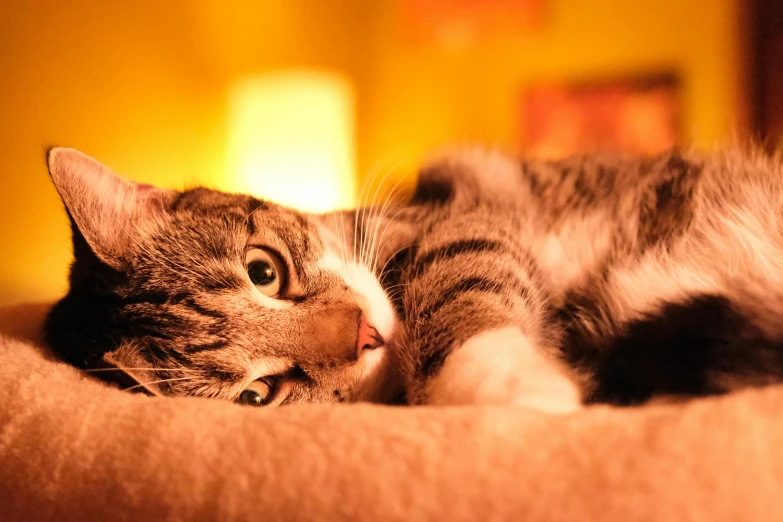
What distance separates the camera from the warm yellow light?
256cm

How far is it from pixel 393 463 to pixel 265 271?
1.65 ft

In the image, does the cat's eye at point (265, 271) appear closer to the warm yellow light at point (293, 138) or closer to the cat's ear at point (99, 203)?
the cat's ear at point (99, 203)

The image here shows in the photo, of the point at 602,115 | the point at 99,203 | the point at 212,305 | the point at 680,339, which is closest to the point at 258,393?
the point at 212,305

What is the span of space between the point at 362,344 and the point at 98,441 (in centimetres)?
36

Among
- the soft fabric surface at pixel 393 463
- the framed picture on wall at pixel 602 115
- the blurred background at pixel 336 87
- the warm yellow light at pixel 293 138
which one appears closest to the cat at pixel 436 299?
the soft fabric surface at pixel 393 463

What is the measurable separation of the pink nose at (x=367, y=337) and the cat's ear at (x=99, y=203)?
0.41 meters

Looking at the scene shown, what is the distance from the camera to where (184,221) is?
38.0 inches

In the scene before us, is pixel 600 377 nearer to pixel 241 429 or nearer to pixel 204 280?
pixel 241 429

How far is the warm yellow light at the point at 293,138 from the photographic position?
2.56m

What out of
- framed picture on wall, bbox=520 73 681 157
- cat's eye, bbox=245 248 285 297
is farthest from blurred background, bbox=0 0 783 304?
cat's eye, bbox=245 248 285 297

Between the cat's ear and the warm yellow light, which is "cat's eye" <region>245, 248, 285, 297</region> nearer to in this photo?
the cat's ear

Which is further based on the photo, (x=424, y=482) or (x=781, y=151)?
(x=781, y=151)

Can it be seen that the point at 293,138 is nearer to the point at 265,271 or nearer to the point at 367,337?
the point at 265,271

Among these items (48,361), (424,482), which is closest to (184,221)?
(48,361)
